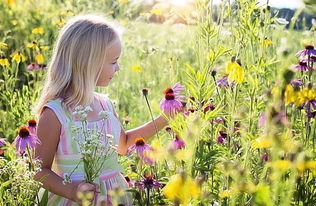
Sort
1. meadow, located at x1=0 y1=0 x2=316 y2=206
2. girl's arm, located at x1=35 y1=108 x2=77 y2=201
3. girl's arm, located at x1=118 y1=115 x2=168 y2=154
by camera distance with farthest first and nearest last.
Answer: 1. girl's arm, located at x1=118 y1=115 x2=168 y2=154
2. girl's arm, located at x1=35 y1=108 x2=77 y2=201
3. meadow, located at x1=0 y1=0 x2=316 y2=206

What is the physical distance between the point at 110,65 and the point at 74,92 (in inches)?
6.1

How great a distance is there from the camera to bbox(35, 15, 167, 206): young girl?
6.63 ft

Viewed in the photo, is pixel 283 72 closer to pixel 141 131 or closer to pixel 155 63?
pixel 141 131

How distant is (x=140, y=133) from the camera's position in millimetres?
2311

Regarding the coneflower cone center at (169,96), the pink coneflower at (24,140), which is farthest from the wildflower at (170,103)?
the pink coneflower at (24,140)

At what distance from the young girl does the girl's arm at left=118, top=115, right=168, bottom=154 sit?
127 millimetres

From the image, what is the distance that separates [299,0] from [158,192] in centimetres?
90

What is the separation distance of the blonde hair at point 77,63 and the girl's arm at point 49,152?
72mm

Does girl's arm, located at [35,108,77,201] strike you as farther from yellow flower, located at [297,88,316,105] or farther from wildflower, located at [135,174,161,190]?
yellow flower, located at [297,88,316,105]

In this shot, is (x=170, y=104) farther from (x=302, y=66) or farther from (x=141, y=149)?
(x=302, y=66)

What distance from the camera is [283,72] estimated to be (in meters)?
1.11

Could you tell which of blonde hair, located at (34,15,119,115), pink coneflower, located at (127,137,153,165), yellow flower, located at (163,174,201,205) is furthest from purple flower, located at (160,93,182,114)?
yellow flower, located at (163,174,201,205)

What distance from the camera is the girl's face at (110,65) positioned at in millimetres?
2123

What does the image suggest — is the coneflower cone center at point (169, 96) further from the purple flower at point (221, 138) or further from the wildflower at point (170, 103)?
the purple flower at point (221, 138)
